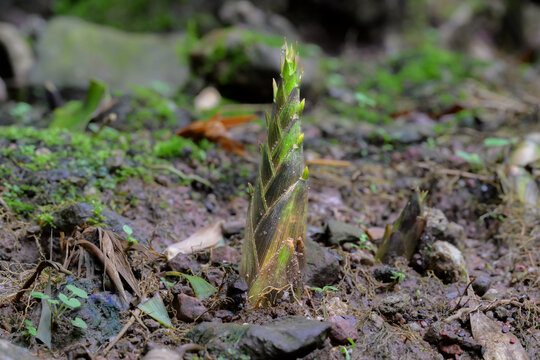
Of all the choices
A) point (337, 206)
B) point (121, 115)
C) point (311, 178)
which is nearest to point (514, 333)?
point (337, 206)

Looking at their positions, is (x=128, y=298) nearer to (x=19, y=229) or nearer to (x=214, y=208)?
(x=19, y=229)

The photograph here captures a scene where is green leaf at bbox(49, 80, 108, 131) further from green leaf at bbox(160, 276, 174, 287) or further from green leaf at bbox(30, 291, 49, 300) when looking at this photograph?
green leaf at bbox(30, 291, 49, 300)

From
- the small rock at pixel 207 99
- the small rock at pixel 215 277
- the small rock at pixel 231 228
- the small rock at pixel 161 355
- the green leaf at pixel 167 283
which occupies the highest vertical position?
the small rock at pixel 161 355

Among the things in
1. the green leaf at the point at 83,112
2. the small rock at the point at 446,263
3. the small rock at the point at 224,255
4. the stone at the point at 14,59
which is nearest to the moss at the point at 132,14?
the stone at the point at 14,59

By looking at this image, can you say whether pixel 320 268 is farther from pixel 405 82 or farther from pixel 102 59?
pixel 405 82

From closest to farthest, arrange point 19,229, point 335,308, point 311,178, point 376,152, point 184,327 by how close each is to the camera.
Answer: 1. point 184,327
2. point 335,308
3. point 19,229
4. point 311,178
5. point 376,152

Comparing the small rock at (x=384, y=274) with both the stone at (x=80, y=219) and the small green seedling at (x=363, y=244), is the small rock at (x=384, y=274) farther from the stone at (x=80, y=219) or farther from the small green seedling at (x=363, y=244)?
the stone at (x=80, y=219)
